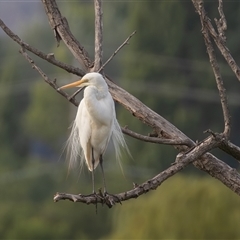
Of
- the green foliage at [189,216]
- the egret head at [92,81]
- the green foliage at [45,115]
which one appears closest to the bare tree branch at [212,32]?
the egret head at [92,81]

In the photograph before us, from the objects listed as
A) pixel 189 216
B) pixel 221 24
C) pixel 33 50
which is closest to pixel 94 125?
pixel 33 50

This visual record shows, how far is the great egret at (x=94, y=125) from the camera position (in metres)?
3.23

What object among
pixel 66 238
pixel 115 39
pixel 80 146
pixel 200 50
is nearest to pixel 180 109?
pixel 200 50

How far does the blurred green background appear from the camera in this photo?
9.11m

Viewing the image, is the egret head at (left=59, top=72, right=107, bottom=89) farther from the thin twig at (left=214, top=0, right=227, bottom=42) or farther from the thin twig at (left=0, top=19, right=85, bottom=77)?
the thin twig at (left=214, top=0, right=227, bottom=42)

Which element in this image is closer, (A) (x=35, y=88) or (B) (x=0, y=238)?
(B) (x=0, y=238)

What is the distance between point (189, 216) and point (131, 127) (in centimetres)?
647

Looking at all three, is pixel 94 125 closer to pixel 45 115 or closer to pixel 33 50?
pixel 33 50

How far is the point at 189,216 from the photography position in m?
8.71

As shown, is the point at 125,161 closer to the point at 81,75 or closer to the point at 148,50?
the point at 148,50

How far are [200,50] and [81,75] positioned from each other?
49.0 feet

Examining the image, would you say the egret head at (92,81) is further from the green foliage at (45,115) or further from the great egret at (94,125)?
the green foliage at (45,115)

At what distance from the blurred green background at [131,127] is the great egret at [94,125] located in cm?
506

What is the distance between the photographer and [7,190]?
733 inches
